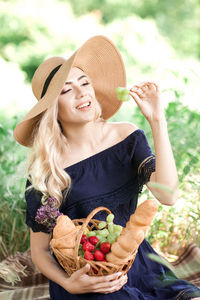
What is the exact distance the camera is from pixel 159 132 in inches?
63.6

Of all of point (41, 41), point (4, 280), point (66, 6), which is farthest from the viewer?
point (66, 6)

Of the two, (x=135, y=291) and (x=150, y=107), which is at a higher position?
(x=150, y=107)

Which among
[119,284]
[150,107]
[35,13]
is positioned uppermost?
[35,13]

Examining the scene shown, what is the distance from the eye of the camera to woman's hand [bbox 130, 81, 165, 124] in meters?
1.62

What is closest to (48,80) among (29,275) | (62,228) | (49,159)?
(49,159)

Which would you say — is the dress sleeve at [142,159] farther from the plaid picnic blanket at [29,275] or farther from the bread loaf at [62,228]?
the plaid picnic blanket at [29,275]

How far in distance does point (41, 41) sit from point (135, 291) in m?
7.49

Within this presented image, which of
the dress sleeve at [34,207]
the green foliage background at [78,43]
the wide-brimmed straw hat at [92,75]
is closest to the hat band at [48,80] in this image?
the wide-brimmed straw hat at [92,75]

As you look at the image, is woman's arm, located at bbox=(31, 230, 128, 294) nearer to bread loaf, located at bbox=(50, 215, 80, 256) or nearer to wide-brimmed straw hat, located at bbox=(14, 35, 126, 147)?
bread loaf, located at bbox=(50, 215, 80, 256)

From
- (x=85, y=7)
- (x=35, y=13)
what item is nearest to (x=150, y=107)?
(x=35, y=13)

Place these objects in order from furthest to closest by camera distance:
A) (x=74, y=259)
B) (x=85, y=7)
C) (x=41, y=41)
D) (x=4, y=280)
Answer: (x=85, y=7)
(x=41, y=41)
(x=4, y=280)
(x=74, y=259)

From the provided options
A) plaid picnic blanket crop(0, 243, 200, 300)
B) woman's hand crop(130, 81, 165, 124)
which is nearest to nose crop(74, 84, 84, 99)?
woman's hand crop(130, 81, 165, 124)

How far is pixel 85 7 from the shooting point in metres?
10.1

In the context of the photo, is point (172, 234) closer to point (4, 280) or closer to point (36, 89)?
point (4, 280)
